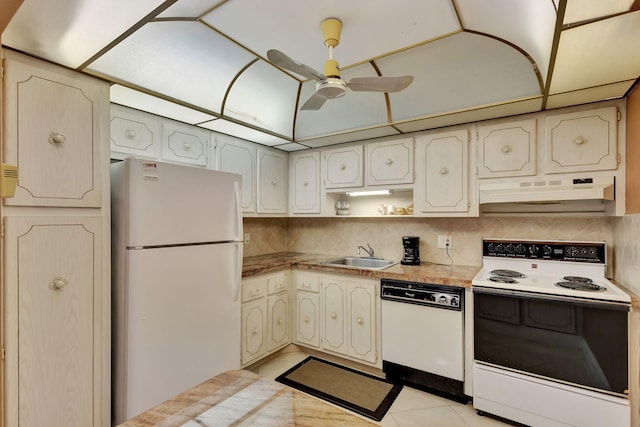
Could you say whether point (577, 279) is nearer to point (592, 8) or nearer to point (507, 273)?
point (507, 273)

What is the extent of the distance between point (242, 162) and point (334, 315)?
68.7 inches

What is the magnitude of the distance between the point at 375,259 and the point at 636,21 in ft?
8.07

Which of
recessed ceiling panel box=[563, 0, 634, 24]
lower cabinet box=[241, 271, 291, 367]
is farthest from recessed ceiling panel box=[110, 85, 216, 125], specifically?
recessed ceiling panel box=[563, 0, 634, 24]

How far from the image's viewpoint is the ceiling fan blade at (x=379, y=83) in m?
1.50

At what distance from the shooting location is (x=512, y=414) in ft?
6.47

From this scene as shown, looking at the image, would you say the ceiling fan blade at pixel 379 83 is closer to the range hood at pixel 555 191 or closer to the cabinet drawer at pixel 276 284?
→ the range hood at pixel 555 191

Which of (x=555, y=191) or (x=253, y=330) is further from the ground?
(x=555, y=191)

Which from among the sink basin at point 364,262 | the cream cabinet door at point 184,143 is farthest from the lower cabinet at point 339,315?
the cream cabinet door at point 184,143

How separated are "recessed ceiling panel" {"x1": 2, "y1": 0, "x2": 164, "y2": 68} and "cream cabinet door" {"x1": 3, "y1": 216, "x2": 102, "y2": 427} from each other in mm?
827

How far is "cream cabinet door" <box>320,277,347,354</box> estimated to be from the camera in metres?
2.76

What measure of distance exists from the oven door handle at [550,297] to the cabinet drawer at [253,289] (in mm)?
1752

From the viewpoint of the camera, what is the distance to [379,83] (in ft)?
5.09

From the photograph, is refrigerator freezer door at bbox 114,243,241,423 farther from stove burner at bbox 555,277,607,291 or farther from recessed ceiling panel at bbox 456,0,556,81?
stove burner at bbox 555,277,607,291

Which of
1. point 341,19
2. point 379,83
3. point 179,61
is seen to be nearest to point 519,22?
point 379,83
